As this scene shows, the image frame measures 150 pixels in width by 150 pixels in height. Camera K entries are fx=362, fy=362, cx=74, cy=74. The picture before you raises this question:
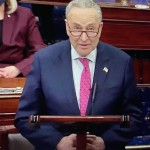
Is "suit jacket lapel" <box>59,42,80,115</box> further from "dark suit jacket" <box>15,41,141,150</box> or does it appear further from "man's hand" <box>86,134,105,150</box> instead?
"man's hand" <box>86,134,105,150</box>

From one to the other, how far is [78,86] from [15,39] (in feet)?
3.91

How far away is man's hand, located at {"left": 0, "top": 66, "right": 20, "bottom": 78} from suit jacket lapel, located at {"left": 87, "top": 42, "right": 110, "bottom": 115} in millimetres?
1012

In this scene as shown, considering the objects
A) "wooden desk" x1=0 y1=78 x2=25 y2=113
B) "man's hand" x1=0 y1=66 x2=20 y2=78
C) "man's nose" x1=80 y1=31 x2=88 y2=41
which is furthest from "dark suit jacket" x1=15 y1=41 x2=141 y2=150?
"man's hand" x1=0 y1=66 x2=20 y2=78

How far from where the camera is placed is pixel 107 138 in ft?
6.49

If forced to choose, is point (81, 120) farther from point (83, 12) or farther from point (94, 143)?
point (83, 12)

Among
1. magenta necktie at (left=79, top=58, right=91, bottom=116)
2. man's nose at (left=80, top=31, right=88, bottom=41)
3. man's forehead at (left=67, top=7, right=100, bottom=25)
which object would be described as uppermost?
man's forehead at (left=67, top=7, right=100, bottom=25)

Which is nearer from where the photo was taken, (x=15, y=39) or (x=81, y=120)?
(x=81, y=120)

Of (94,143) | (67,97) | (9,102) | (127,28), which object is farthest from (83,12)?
(127,28)

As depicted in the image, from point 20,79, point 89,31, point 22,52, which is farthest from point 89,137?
Answer: point 22,52

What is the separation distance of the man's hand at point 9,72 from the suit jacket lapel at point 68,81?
3.02 ft

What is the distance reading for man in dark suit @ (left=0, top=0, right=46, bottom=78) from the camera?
3.04 m

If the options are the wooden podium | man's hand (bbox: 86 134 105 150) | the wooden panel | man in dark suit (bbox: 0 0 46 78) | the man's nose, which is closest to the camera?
the wooden podium

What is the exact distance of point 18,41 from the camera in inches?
122

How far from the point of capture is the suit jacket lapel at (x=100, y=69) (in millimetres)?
2043
